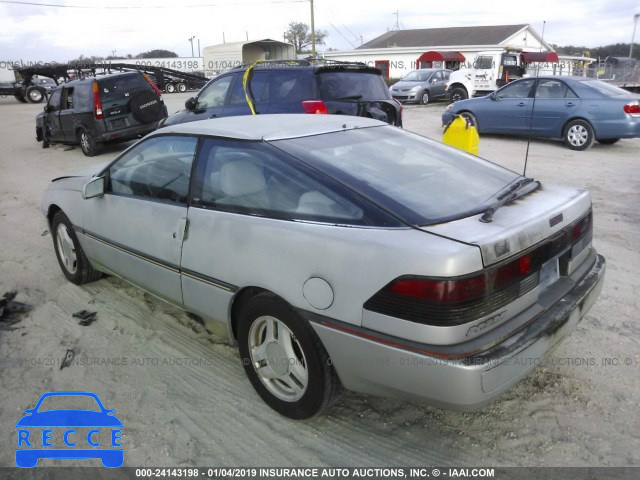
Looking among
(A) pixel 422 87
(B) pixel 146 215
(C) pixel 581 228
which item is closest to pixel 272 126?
(B) pixel 146 215

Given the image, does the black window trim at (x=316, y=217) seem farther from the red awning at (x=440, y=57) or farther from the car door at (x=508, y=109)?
the red awning at (x=440, y=57)

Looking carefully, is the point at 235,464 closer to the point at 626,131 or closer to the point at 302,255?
the point at 302,255

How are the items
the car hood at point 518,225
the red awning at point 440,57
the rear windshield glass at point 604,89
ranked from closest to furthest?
1. the car hood at point 518,225
2. the rear windshield glass at point 604,89
3. the red awning at point 440,57

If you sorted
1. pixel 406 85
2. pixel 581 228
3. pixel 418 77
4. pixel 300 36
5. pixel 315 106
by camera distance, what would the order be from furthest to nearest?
pixel 300 36
pixel 418 77
pixel 406 85
pixel 315 106
pixel 581 228

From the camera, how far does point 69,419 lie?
9.30ft

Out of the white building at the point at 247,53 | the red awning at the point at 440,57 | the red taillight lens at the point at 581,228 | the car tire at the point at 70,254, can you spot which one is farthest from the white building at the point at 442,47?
the red taillight lens at the point at 581,228

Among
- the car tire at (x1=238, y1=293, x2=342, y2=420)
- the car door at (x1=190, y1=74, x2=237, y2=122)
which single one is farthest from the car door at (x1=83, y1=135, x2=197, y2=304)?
the car door at (x1=190, y1=74, x2=237, y2=122)

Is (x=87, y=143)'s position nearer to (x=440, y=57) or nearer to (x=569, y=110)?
(x=569, y=110)

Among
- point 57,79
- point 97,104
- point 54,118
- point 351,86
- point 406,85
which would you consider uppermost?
point 57,79

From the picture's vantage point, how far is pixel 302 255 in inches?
95.3

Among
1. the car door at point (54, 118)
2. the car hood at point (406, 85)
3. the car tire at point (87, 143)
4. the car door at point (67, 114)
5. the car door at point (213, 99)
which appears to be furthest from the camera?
the car hood at point (406, 85)

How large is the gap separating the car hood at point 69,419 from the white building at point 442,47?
40.2 meters

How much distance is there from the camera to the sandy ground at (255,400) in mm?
A: 2518

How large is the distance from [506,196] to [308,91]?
522cm
